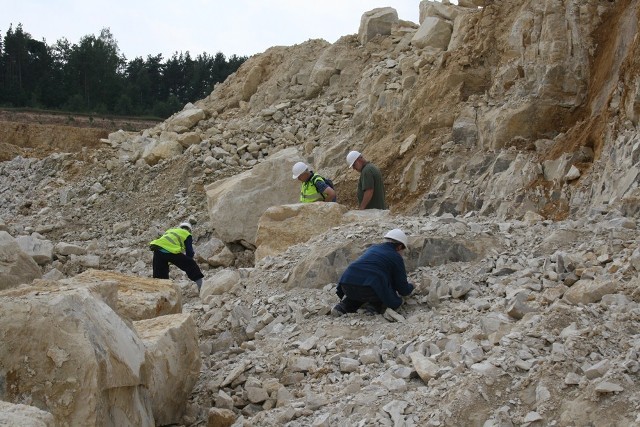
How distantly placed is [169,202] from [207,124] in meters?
3.90

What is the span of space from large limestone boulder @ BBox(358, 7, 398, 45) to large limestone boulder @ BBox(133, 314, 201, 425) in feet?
52.4

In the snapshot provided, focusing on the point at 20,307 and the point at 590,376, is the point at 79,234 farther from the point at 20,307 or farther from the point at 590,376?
the point at 590,376

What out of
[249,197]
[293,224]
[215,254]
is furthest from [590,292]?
[215,254]

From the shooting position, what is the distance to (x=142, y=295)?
754 centimetres

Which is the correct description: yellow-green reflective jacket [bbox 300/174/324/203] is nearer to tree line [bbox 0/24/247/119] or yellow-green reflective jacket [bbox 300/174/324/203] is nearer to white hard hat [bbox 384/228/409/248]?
white hard hat [bbox 384/228/409/248]

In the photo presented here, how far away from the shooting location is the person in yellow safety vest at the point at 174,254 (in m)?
11.1

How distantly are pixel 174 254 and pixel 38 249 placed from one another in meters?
5.04

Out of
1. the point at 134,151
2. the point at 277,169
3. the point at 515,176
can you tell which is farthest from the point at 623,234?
the point at 134,151

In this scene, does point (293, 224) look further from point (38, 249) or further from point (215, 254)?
point (38, 249)

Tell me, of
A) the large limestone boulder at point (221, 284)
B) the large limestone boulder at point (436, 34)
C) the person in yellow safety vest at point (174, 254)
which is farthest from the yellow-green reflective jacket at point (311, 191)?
the large limestone boulder at point (436, 34)

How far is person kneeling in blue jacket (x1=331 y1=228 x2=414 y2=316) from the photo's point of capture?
25.3 feet

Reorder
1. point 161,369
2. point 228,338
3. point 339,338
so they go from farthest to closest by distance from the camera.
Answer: point 228,338
point 339,338
point 161,369

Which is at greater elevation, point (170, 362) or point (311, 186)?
point (311, 186)

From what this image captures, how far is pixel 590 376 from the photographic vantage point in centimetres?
523
